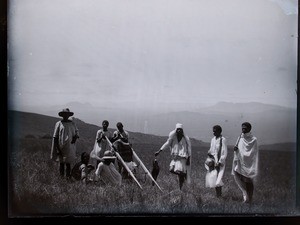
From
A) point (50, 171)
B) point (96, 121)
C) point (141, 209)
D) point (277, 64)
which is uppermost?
point (277, 64)

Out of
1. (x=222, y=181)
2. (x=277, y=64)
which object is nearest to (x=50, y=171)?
(x=222, y=181)

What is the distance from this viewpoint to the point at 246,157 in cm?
686

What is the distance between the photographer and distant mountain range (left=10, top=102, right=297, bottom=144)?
6680mm

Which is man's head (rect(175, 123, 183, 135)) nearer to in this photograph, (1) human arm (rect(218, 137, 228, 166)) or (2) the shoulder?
(2) the shoulder

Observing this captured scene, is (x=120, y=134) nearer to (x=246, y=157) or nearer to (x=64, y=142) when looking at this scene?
(x=64, y=142)

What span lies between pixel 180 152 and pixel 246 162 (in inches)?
29.9

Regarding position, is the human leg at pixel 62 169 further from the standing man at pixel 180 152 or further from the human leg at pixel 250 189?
the human leg at pixel 250 189

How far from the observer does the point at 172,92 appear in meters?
6.75

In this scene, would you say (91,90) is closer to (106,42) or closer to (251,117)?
(106,42)

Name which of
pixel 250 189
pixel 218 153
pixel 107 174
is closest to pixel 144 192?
pixel 107 174

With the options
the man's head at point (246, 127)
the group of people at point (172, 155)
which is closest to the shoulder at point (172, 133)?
the group of people at point (172, 155)

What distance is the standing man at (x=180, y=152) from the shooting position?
6.77 m

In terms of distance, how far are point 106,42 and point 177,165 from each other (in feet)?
5.14

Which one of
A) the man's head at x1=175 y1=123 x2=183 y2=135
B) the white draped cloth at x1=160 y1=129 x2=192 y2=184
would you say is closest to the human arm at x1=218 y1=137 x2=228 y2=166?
the white draped cloth at x1=160 y1=129 x2=192 y2=184
